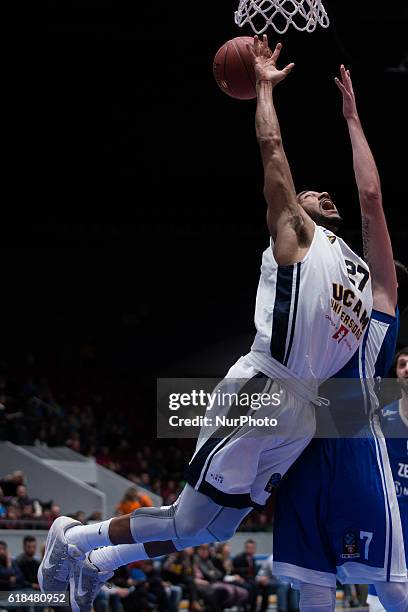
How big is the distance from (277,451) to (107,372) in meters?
21.1

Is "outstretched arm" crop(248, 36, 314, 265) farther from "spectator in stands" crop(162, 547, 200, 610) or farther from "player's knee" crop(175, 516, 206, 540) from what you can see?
"spectator in stands" crop(162, 547, 200, 610)

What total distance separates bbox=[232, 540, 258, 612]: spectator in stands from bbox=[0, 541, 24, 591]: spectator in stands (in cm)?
374

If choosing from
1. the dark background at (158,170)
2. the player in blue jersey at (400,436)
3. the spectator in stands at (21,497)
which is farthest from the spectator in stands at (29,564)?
the dark background at (158,170)

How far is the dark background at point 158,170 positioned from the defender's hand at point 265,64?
10.1 meters

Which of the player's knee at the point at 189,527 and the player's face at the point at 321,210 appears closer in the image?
the player's knee at the point at 189,527

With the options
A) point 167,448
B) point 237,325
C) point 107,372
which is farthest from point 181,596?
point 107,372

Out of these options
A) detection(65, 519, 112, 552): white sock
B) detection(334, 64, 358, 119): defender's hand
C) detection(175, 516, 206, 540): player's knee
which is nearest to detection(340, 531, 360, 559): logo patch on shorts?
detection(175, 516, 206, 540): player's knee

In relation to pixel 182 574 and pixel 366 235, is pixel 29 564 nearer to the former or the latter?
pixel 182 574

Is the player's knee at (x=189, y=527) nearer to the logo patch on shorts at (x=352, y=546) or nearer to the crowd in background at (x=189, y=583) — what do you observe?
the logo patch on shorts at (x=352, y=546)

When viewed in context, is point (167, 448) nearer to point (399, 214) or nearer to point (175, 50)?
point (399, 214)

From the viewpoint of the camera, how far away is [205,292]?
25.5 m

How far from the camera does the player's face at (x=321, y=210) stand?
5.25 metres

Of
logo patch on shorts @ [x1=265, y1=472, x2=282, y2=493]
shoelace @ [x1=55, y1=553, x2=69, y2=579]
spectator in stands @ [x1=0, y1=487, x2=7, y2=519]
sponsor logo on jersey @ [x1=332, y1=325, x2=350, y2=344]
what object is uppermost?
sponsor logo on jersey @ [x1=332, y1=325, x2=350, y2=344]

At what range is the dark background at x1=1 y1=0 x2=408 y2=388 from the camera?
644 inches
